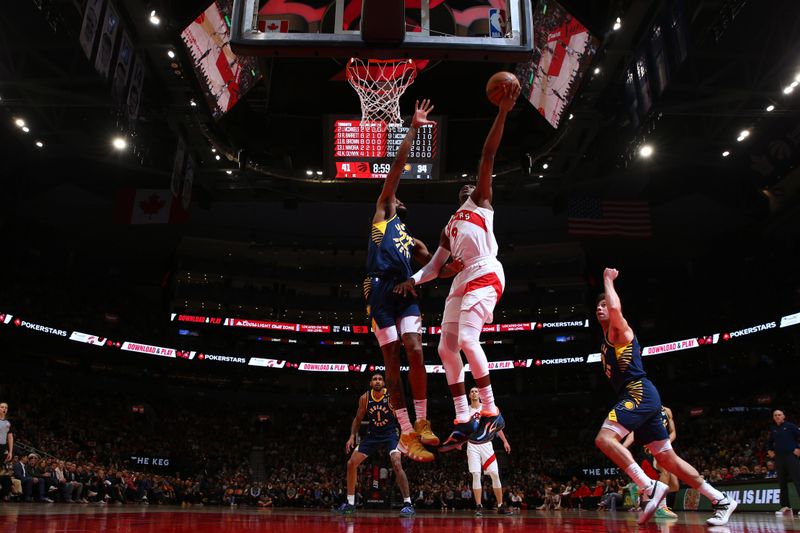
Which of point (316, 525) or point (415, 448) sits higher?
point (415, 448)

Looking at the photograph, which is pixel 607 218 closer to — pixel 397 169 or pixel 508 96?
pixel 397 169

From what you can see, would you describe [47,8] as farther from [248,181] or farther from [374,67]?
[248,181]

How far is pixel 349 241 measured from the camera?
38219mm

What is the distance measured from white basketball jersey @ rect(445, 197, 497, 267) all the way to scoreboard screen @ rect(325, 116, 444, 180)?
10666 millimetres

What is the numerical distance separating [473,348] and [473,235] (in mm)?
1078

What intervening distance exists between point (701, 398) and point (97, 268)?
1410 inches

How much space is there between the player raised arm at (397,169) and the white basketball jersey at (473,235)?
78 cm

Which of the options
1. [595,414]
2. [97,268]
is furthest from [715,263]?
[97,268]

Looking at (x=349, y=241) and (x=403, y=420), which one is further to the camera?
(x=349, y=241)

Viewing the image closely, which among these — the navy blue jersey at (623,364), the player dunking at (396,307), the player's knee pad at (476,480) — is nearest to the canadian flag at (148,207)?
the player's knee pad at (476,480)

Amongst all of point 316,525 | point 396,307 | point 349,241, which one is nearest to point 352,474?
point 316,525

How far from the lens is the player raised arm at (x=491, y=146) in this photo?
5.53 metres

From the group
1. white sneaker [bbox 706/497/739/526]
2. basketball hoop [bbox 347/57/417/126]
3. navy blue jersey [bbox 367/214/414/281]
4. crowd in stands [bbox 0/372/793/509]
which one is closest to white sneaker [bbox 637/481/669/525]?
white sneaker [bbox 706/497/739/526]

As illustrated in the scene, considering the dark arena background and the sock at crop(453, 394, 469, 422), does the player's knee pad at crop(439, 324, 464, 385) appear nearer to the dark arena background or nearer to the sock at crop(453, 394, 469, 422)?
the sock at crop(453, 394, 469, 422)
